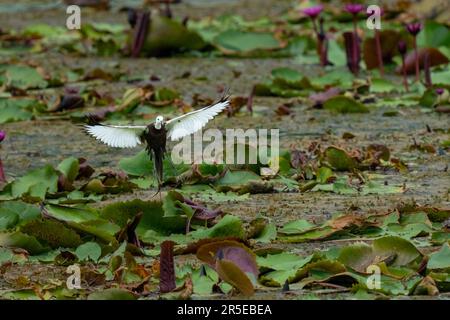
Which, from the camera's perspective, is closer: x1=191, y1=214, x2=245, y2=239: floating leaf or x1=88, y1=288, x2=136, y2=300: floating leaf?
x1=88, y1=288, x2=136, y2=300: floating leaf

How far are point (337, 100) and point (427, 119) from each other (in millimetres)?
475

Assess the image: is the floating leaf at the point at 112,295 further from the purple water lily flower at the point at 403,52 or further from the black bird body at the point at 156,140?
the purple water lily flower at the point at 403,52

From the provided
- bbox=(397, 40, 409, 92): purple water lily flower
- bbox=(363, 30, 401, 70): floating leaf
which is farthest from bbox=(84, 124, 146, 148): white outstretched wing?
bbox=(363, 30, 401, 70): floating leaf

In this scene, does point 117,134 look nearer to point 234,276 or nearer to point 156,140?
point 156,140

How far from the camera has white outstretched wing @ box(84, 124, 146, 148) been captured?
466 centimetres

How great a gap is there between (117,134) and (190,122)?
244 mm

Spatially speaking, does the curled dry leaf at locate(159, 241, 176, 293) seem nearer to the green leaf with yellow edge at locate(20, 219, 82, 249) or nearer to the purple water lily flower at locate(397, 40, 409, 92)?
the green leaf with yellow edge at locate(20, 219, 82, 249)

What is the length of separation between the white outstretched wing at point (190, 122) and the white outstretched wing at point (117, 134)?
0.10 m

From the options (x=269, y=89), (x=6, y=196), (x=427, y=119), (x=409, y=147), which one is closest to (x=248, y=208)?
(x=6, y=196)

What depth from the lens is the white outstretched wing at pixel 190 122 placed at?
Answer: 466cm

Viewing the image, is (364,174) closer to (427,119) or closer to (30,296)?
(427,119)

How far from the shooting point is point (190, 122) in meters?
4.68

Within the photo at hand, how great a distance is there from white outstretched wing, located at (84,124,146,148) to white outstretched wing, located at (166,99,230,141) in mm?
97
